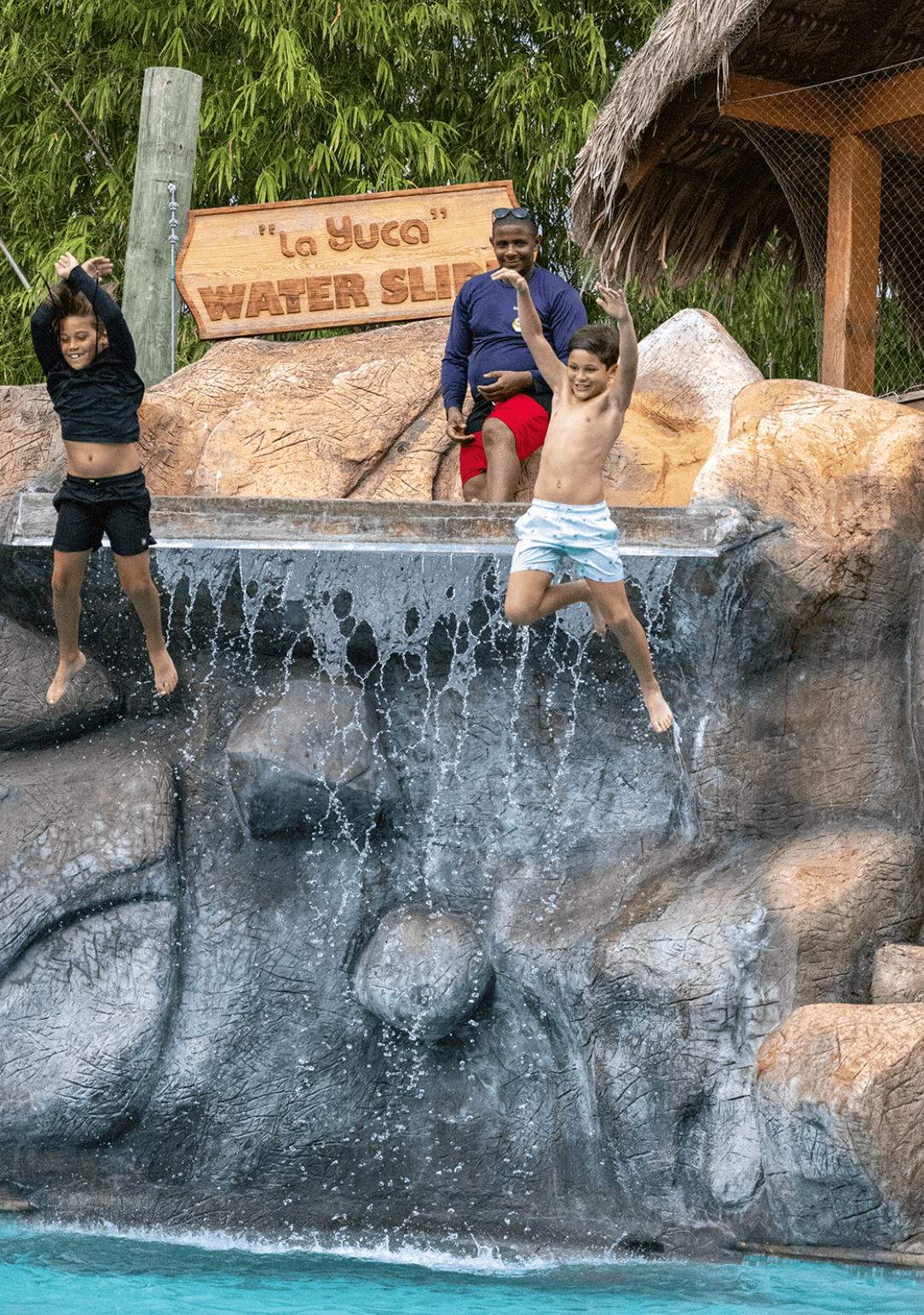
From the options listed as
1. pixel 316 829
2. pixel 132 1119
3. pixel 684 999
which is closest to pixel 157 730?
pixel 316 829

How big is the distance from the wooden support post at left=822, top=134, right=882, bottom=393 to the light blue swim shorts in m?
2.50

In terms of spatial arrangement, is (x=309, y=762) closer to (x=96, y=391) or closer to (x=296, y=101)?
(x=96, y=391)

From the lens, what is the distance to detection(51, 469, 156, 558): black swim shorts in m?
4.82

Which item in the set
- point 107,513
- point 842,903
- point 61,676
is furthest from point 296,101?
point 842,903

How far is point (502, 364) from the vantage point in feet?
19.5

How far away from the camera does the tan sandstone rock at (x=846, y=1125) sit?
14.2 ft

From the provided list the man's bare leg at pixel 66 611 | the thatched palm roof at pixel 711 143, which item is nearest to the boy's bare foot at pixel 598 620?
the man's bare leg at pixel 66 611

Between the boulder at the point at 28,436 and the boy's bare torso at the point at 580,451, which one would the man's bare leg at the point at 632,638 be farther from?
the boulder at the point at 28,436

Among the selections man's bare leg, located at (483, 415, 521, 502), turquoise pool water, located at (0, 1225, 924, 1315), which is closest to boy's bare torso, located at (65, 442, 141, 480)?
man's bare leg, located at (483, 415, 521, 502)

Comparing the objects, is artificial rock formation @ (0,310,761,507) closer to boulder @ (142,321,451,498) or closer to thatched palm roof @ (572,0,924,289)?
boulder @ (142,321,451,498)

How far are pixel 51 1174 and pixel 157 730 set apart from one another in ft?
5.40

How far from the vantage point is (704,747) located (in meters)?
5.23

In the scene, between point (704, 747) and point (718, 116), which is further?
point (718, 116)

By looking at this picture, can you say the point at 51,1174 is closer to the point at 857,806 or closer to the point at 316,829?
the point at 316,829
